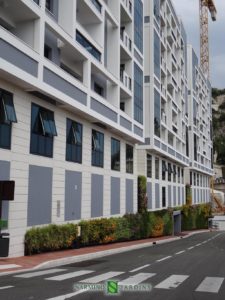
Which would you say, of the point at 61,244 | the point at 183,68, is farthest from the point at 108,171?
the point at 183,68

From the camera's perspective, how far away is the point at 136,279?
44.0 feet

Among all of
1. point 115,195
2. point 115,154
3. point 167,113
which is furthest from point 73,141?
point 167,113

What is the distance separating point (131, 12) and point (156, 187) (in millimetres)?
20777

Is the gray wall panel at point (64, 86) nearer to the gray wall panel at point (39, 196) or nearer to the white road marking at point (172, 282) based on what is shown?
the gray wall panel at point (39, 196)

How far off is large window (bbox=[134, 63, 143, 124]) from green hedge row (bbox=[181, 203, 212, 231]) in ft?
78.1

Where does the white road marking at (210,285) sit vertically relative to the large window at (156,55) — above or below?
below

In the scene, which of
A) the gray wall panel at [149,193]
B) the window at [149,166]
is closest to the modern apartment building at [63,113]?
the gray wall panel at [149,193]

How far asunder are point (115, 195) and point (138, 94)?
11705 millimetres

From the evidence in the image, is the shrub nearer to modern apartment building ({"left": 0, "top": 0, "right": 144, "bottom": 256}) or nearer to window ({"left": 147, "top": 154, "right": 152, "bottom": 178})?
modern apartment building ({"left": 0, "top": 0, "right": 144, "bottom": 256})

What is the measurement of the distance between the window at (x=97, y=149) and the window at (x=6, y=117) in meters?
10.8

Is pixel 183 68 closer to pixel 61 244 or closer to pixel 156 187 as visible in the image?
pixel 156 187

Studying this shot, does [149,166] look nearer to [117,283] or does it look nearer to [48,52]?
[48,52]

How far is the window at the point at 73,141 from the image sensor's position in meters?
25.8

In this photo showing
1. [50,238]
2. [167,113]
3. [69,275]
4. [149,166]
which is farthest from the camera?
[167,113]
